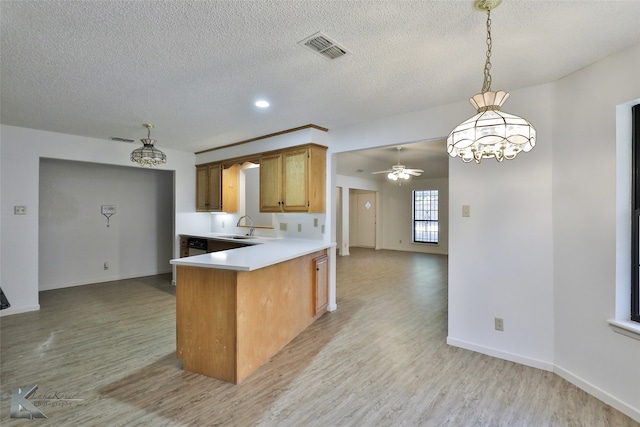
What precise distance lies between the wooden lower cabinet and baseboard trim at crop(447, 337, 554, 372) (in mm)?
1756

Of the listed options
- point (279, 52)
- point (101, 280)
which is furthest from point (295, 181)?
point (101, 280)

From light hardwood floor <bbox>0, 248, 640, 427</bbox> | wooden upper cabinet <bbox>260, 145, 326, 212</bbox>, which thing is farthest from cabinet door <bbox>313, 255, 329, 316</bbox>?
wooden upper cabinet <bbox>260, 145, 326, 212</bbox>

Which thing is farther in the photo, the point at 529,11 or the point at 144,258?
the point at 144,258

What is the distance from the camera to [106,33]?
1.83 metres

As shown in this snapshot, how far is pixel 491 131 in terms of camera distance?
1.44 meters

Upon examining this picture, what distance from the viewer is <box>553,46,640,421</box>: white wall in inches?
79.4

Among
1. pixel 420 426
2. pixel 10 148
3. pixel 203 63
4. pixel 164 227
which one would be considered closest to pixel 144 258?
pixel 164 227

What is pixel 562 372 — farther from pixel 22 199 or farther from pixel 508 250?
pixel 22 199

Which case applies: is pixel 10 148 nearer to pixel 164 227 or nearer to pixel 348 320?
pixel 164 227

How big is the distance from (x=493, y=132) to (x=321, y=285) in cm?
271

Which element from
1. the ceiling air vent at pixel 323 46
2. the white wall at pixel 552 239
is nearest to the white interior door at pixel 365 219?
the white wall at pixel 552 239

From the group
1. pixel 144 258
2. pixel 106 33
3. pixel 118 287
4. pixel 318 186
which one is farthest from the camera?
pixel 144 258

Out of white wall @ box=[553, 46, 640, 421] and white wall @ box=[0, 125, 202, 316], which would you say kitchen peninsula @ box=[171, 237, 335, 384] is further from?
white wall @ box=[0, 125, 202, 316]

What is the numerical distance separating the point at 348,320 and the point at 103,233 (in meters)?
4.87
